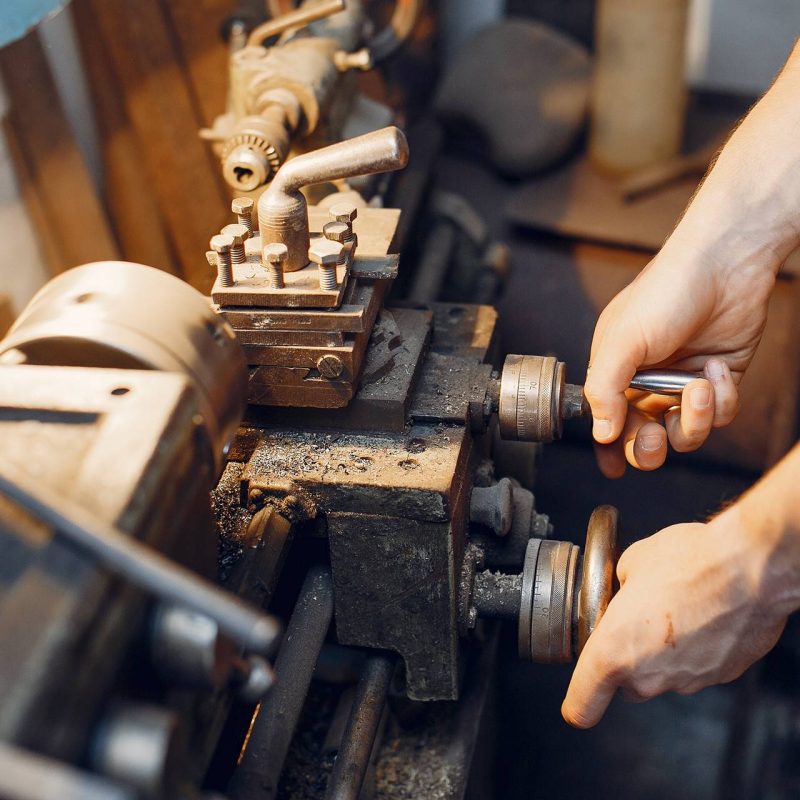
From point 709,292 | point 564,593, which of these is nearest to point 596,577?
point 564,593

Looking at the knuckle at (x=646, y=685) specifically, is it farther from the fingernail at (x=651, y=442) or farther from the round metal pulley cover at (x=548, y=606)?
the fingernail at (x=651, y=442)

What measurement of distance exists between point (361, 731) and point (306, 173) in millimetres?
570

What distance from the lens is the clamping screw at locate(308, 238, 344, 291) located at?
977 mm

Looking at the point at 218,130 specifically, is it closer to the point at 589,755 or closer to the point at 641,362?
the point at 641,362

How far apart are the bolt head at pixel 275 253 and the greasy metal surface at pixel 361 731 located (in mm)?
442

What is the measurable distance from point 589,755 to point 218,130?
49.0 inches

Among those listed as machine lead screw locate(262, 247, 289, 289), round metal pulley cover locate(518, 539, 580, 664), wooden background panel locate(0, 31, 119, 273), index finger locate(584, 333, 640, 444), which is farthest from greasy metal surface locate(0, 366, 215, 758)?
wooden background panel locate(0, 31, 119, 273)

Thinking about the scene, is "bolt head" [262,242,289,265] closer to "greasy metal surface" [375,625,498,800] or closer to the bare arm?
the bare arm

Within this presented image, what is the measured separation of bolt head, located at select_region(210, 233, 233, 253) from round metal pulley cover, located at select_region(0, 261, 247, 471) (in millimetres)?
107

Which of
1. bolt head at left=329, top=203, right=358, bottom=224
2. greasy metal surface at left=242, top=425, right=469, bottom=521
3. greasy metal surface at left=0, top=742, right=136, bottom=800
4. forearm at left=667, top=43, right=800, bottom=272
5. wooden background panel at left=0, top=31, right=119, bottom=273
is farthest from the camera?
wooden background panel at left=0, top=31, right=119, bottom=273

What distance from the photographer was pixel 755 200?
115 centimetres

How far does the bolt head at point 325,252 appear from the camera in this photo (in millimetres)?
976

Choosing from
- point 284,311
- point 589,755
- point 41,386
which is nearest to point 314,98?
point 284,311

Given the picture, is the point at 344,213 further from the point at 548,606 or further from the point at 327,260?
the point at 548,606
